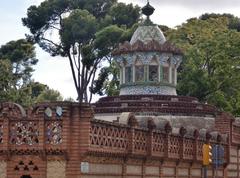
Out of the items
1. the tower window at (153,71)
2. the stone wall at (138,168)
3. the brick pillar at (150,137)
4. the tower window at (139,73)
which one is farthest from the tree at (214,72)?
the brick pillar at (150,137)

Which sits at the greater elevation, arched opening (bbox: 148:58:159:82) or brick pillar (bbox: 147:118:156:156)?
arched opening (bbox: 148:58:159:82)

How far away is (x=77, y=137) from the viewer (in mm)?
21922

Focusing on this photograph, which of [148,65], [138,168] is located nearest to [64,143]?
[138,168]

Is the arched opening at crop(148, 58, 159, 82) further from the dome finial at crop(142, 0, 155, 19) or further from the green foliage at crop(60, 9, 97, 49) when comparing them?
the green foliage at crop(60, 9, 97, 49)

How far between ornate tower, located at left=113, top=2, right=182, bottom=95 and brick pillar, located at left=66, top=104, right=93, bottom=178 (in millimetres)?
18117

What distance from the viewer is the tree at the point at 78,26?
263ft

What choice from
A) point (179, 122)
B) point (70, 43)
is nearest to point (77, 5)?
point (70, 43)

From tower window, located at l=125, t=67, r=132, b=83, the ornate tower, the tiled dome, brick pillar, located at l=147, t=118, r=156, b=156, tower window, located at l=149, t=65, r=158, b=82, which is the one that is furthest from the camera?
the tiled dome

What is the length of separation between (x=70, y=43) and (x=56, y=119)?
204 feet

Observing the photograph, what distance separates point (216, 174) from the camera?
115 ft

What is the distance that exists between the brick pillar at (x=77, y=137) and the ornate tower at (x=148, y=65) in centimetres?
1812

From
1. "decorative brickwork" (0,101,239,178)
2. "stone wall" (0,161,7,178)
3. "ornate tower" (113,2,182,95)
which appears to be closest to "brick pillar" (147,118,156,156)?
"decorative brickwork" (0,101,239,178)

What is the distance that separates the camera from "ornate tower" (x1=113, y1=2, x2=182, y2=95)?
4059cm

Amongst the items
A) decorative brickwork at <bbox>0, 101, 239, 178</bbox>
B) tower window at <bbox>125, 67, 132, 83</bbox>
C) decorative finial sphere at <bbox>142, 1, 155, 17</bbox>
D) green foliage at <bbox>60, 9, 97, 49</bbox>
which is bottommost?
decorative brickwork at <bbox>0, 101, 239, 178</bbox>
